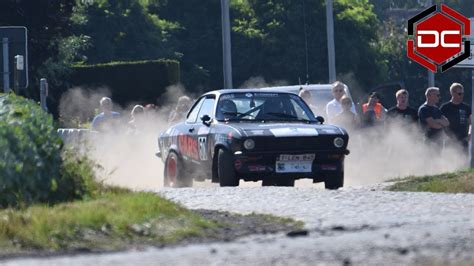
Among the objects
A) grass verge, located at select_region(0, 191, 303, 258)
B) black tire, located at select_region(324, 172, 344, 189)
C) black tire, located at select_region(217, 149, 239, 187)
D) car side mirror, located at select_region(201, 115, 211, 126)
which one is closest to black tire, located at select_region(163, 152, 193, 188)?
car side mirror, located at select_region(201, 115, 211, 126)

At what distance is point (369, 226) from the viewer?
13453 millimetres

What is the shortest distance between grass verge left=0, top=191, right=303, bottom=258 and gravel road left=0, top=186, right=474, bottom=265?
24.6 inches

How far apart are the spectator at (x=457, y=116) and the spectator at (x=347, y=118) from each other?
4.86ft

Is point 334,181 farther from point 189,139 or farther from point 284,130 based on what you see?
point 189,139

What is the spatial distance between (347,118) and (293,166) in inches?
206

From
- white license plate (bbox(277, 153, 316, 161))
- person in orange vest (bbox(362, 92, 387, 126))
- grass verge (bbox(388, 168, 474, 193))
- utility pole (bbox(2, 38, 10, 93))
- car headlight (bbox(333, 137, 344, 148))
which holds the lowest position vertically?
grass verge (bbox(388, 168, 474, 193))

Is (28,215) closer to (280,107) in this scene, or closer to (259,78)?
(280,107)

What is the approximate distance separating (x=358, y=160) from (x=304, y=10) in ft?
169

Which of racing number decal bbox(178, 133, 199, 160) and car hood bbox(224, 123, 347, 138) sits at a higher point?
car hood bbox(224, 123, 347, 138)

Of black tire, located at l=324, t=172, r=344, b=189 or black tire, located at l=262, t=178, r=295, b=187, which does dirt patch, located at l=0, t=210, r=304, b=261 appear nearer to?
black tire, located at l=262, t=178, r=295, b=187

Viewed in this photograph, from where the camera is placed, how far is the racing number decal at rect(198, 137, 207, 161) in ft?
69.8

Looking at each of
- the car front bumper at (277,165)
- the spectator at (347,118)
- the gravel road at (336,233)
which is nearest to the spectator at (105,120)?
the spectator at (347,118)

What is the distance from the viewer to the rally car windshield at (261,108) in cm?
2148

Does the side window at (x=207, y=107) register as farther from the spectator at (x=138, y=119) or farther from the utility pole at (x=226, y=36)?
the utility pole at (x=226, y=36)
